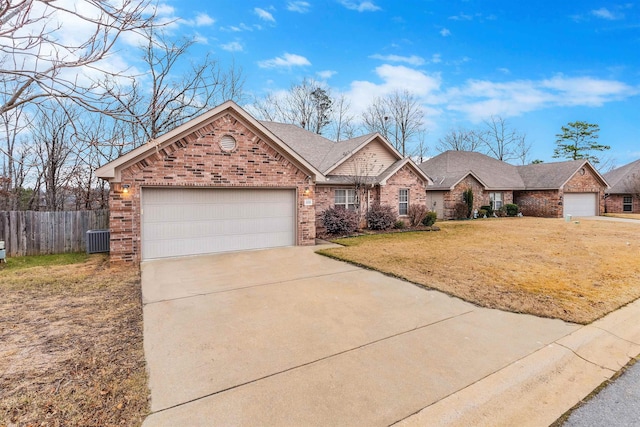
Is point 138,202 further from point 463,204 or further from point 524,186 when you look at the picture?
point 524,186

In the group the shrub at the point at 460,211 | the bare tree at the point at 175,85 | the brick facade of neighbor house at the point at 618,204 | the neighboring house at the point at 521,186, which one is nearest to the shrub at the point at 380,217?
the neighboring house at the point at 521,186

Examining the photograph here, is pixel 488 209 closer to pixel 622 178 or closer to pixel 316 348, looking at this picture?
pixel 622 178

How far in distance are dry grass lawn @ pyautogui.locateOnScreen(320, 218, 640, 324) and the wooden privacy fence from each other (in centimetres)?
837

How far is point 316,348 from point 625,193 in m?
36.3

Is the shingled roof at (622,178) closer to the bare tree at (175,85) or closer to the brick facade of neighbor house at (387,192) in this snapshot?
the brick facade of neighbor house at (387,192)

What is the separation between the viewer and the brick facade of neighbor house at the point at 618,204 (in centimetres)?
2723

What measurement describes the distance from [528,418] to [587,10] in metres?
24.5

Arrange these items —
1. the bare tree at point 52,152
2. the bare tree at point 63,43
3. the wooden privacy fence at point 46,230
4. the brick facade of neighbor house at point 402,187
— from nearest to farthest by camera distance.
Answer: the bare tree at point 63,43
the wooden privacy fence at point 46,230
the bare tree at point 52,152
the brick facade of neighbor house at point 402,187

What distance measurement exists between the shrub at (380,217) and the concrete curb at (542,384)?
36.4 feet

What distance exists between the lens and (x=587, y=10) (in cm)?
1772

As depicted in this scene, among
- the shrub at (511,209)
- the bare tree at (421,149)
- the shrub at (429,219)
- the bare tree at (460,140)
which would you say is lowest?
the shrub at (429,219)

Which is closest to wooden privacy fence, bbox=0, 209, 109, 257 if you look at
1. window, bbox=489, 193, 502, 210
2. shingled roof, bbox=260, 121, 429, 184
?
shingled roof, bbox=260, 121, 429, 184

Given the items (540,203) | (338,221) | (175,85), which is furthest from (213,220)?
(540,203)

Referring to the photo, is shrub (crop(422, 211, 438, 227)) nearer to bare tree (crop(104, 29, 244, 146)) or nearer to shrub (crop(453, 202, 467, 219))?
shrub (crop(453, 202, 467, 219))
